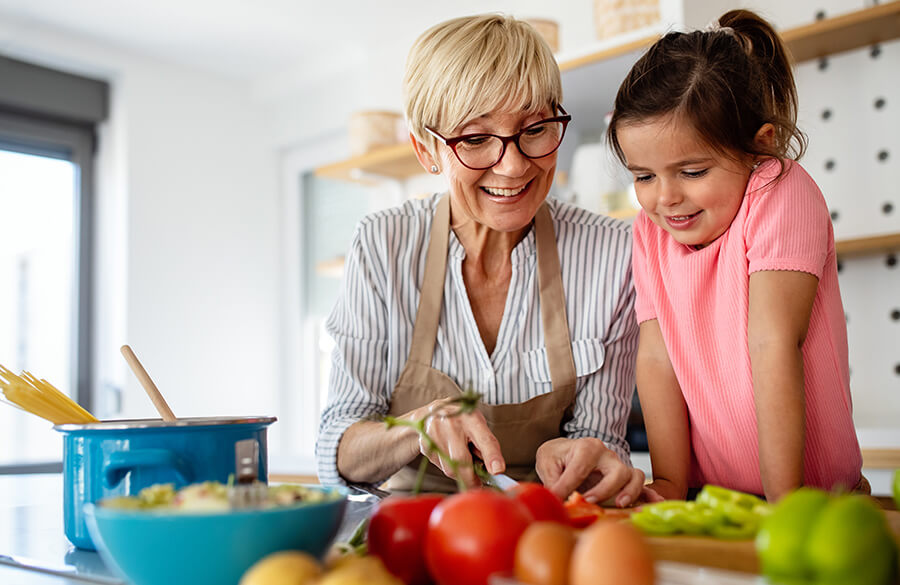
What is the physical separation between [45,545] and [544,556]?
628 millimetres

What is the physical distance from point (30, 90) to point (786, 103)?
352 cm

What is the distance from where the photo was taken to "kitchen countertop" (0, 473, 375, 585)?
69cm

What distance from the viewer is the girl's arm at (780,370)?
3.06ft

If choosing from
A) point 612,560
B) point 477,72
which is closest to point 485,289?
point 477,72

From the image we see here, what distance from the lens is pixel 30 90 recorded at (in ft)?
12.1

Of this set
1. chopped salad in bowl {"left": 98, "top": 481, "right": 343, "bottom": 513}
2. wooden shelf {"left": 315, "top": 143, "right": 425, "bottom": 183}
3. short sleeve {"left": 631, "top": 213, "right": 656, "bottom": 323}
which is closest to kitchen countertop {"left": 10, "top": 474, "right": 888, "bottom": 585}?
chopped salad in bowl {"left": 98, "top": 481, "right": 343, "bottom": 513}

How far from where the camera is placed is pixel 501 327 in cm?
136

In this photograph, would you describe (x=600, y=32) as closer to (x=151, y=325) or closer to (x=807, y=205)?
(x=807, y=205)

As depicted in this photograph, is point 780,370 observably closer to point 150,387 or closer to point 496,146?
point 496,146

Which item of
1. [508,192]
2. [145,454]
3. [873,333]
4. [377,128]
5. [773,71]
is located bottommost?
[145,454]

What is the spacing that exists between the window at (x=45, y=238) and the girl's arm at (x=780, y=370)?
3462 millimetres

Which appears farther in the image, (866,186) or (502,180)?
(866,186)

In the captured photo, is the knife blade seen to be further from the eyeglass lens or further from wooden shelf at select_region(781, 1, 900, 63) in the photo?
wooden shelf at select_region(781, 1, 900, 63)

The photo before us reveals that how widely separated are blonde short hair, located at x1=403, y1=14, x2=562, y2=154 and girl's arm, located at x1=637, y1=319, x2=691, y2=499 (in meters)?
0.39
